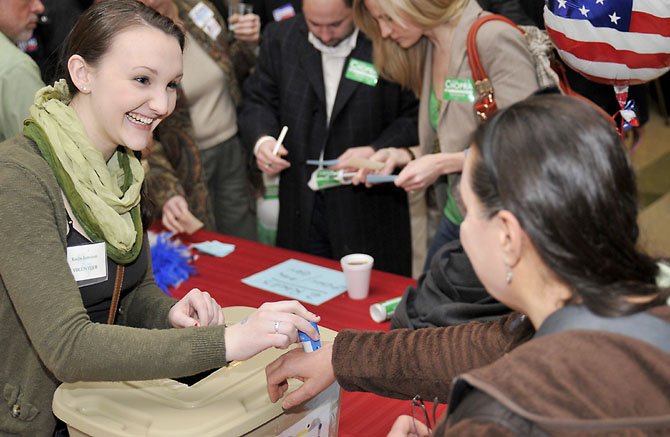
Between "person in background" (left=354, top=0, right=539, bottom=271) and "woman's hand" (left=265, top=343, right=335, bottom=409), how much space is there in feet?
3.95

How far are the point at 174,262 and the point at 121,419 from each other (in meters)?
1.14

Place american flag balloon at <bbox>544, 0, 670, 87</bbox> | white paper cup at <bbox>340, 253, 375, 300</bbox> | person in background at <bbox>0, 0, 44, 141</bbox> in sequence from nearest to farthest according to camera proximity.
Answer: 1. american flag balloon at <bbox>544, 0, 670, 87</bbox>
2. white paper cup at <bbox>340, 253, 375, 300</bbox>
3. person in background at <bbox>0, 0, 44, 141</bbox>

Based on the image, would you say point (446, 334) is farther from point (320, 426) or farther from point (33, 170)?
point (33, 170)

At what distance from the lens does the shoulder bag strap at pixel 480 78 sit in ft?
7.81

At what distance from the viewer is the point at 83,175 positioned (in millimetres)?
1557

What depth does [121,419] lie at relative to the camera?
4.33 feet

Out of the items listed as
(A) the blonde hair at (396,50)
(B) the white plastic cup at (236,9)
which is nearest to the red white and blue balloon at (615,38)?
(A) the blonde hair at (396,50)

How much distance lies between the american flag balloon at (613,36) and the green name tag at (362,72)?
0.97 metres

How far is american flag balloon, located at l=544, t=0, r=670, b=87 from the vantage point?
1919 millimetres

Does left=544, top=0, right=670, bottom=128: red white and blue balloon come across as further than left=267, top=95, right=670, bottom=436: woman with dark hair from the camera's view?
Yes

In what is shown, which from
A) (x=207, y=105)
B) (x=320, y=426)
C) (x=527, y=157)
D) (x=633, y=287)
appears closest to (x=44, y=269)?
(x=320, y=426)

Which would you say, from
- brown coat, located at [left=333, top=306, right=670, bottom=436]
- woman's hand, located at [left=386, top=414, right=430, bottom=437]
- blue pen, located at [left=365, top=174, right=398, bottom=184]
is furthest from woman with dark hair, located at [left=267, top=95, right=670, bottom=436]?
blue pen, located at [left=365, top=174, right=398, bottom=184]

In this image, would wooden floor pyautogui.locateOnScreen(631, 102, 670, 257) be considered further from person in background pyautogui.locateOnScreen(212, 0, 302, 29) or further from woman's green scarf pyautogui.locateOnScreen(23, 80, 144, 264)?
woman's green scarf pyautogui.locateOnScreen(23, 80, 144, 264)

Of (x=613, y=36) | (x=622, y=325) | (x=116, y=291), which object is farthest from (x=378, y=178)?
(x=622, y=325)
